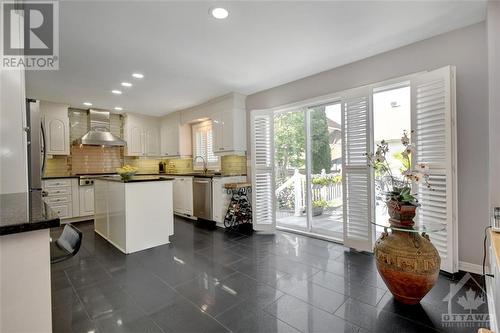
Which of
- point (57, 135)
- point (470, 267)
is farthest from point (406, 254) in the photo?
point (57, 135)

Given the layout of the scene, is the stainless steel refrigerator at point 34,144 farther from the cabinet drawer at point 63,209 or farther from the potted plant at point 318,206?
the potted plant at point 318,206

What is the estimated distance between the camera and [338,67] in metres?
3.34

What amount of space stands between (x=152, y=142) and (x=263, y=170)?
12.7 ft

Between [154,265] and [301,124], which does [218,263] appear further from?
[301,124]

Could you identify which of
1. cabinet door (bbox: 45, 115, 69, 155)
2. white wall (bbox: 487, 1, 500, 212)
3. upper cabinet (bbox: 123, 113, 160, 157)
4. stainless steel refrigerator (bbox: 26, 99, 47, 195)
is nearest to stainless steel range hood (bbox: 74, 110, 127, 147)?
cabinet door (bbox: 45, 115, 69, 155)

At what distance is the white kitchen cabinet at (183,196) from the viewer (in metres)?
4.93

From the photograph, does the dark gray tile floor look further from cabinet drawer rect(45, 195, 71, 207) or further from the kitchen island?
cabinet drawer rect(45, 195, 71, 207)

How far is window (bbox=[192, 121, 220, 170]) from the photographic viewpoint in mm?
5539

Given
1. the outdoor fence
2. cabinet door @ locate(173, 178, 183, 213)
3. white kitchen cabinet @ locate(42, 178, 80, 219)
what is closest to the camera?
the outdoor fence

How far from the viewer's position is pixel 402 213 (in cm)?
188

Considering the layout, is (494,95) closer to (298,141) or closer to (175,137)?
(298,141)

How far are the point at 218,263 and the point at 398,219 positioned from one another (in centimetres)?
194

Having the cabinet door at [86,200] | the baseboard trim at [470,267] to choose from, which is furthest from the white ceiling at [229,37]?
the baseboard trim at [470,267]

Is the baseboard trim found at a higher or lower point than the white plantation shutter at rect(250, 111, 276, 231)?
lower
